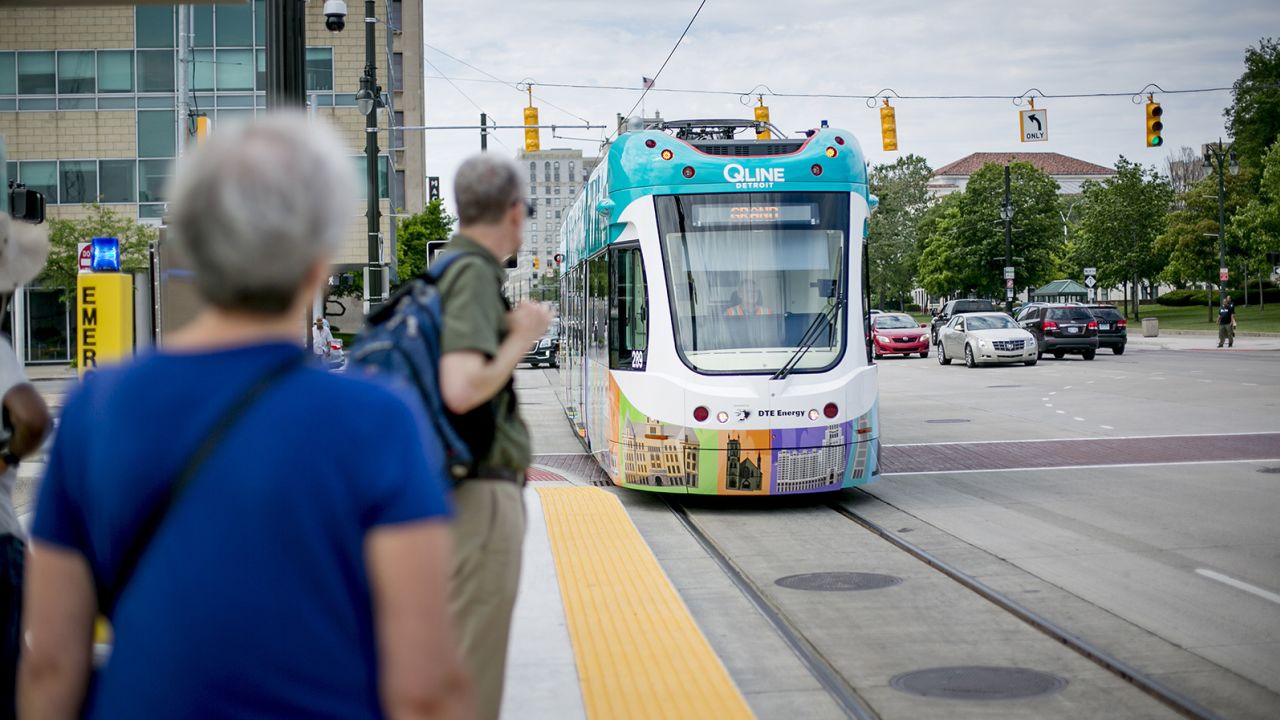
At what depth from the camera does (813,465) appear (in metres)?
11.6

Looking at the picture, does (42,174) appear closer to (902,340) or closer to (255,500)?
(902,340)

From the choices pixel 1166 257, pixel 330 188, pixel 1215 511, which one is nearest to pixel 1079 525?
pixel 1215 511

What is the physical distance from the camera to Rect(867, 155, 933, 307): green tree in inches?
4656

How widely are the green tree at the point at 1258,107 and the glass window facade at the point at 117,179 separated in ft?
200

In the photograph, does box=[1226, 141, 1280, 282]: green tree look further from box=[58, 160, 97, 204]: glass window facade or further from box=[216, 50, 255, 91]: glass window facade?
box=[58, 160, 97, 204]: glass window facade

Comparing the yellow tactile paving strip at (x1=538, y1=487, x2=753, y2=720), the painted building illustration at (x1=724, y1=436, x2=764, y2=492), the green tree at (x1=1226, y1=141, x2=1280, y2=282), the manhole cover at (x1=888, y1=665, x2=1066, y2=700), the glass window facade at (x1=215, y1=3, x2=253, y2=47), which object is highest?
the glass window facade at (x1=215, y1=3, x2=253, y2=47)

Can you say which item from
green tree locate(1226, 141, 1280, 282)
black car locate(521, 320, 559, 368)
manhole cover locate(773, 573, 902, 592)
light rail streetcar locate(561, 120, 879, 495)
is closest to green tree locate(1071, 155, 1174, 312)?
green tree locate(1226, 141, 1280, 282)

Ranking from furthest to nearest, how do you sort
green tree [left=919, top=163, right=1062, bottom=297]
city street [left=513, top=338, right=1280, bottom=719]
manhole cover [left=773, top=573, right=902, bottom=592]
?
1. green tree [left=919, top=163, right=1062, bottom=297]
2. manhole cover [left=773, top=573, right=902, bottom=592]
3. city street [left=513, top=338, right=1280, bottom=719]

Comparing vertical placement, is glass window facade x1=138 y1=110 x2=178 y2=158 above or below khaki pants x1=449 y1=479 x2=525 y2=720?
above

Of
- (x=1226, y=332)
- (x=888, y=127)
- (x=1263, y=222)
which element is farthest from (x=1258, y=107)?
(x=888, y=127)

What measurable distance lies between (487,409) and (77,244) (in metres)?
39.7

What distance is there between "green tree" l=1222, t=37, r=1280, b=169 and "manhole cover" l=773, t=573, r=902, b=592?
7796cm

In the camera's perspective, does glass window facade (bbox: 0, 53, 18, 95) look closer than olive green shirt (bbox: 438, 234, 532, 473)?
No

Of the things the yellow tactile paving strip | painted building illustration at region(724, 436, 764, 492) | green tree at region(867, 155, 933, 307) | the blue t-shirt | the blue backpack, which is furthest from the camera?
green tree at region(867, 155, 933, 307)
